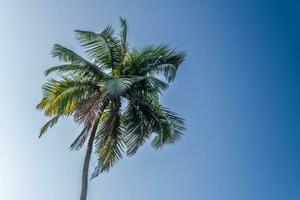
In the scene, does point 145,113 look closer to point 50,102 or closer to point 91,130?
point 91,130

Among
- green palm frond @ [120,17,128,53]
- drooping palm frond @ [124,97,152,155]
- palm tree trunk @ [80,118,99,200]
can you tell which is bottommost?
palm tree trunk @ [80,118,99,200]

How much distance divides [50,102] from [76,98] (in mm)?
1049

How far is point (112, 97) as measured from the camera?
792 inches

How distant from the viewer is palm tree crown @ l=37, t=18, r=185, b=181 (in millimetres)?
20656

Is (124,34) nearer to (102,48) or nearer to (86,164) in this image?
(102,48)

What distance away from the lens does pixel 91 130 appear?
20.4 m

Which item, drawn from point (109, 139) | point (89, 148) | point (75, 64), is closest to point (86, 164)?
point (89, 148)

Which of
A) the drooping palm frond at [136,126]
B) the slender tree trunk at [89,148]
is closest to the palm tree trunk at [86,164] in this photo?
the slender tree trunk at [89,148]

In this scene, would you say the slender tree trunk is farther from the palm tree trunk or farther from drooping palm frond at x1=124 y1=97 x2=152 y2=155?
drooping palm frond at x1=124 y1=97 x2=152 y2=155

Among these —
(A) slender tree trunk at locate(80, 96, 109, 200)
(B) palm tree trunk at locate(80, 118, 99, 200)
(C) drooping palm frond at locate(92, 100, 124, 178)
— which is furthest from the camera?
(C) drooping palm frond at locate(92, 100, 124, 178)

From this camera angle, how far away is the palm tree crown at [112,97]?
20.7m

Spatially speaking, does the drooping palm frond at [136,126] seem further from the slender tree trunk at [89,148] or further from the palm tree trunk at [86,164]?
the palm tree trunk at [86,164]

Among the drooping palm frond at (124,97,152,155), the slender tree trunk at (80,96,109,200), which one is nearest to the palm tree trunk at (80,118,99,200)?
the slender tree trunk at (80,96,109,200)

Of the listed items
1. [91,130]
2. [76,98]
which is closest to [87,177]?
[91,130]
